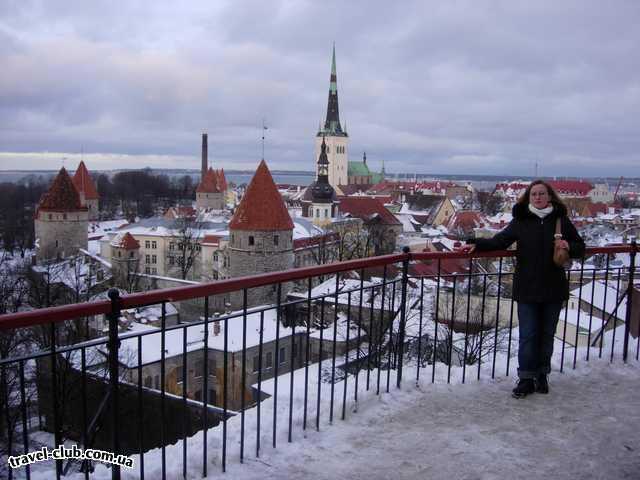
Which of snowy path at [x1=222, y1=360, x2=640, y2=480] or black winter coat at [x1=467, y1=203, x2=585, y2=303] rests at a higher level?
black winter coat at [x1=467, y1=203, x2=585, y2=303]

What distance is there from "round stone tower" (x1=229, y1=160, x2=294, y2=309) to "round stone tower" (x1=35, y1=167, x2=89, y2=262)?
17791 millimetres

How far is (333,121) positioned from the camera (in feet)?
309

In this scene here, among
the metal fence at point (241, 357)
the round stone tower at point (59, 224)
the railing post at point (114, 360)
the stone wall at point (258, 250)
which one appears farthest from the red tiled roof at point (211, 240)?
the railing post at point (114, 360)

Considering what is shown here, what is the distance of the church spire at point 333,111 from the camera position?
8894 cm

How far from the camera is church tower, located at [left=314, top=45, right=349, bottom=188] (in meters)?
89.8

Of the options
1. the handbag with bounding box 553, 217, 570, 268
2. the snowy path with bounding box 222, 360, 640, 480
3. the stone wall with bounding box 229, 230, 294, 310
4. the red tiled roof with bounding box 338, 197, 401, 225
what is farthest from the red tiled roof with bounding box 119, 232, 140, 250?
the handbag with bounding box 553, 217, 570, 268

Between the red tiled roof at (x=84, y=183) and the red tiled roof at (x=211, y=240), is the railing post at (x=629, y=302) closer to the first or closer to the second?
the red tiled roof at (x=211, y=240)

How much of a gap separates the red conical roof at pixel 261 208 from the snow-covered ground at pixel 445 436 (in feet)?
76.3

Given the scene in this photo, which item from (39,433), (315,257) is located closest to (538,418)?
(39,433)

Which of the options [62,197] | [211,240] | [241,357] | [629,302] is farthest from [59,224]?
[629,302]

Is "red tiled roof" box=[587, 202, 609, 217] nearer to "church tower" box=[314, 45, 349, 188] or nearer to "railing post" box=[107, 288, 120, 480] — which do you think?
"church tower" box=[314, 45, 349, 188]

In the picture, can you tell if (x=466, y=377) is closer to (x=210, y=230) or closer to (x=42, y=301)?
(x=42, y=301)

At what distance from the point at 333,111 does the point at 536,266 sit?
91346 millimetres

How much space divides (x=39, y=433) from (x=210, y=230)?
94.4ft
